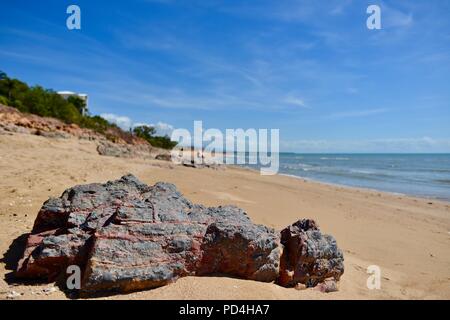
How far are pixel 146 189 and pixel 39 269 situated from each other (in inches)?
77.0

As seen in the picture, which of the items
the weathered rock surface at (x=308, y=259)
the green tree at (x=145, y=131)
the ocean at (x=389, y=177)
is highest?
the green tree at (x=145, y=131)

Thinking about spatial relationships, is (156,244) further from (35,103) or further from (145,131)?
(145,131)

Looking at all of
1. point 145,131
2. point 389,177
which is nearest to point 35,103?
point 145,131

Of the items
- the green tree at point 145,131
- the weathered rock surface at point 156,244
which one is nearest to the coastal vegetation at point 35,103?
the green tree at point 145,131

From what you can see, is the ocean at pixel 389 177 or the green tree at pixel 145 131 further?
the green tree at pixel 145 131

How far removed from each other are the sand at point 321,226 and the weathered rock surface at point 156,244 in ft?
0.70

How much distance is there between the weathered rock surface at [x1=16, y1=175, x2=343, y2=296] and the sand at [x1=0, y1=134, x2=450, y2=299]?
0.21 m

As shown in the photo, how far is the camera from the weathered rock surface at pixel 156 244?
387 centimetres

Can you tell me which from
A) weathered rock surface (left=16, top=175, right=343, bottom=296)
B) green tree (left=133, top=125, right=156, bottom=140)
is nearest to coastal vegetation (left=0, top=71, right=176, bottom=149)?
green tree (left=133, top=125, right=156, bottom=140)

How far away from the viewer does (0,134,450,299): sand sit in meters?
4.09

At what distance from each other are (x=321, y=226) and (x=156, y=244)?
19.6 feet

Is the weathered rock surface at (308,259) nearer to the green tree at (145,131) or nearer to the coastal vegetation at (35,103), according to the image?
the coastal vegetation at (35,103)

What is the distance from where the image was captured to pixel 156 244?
4078mm
